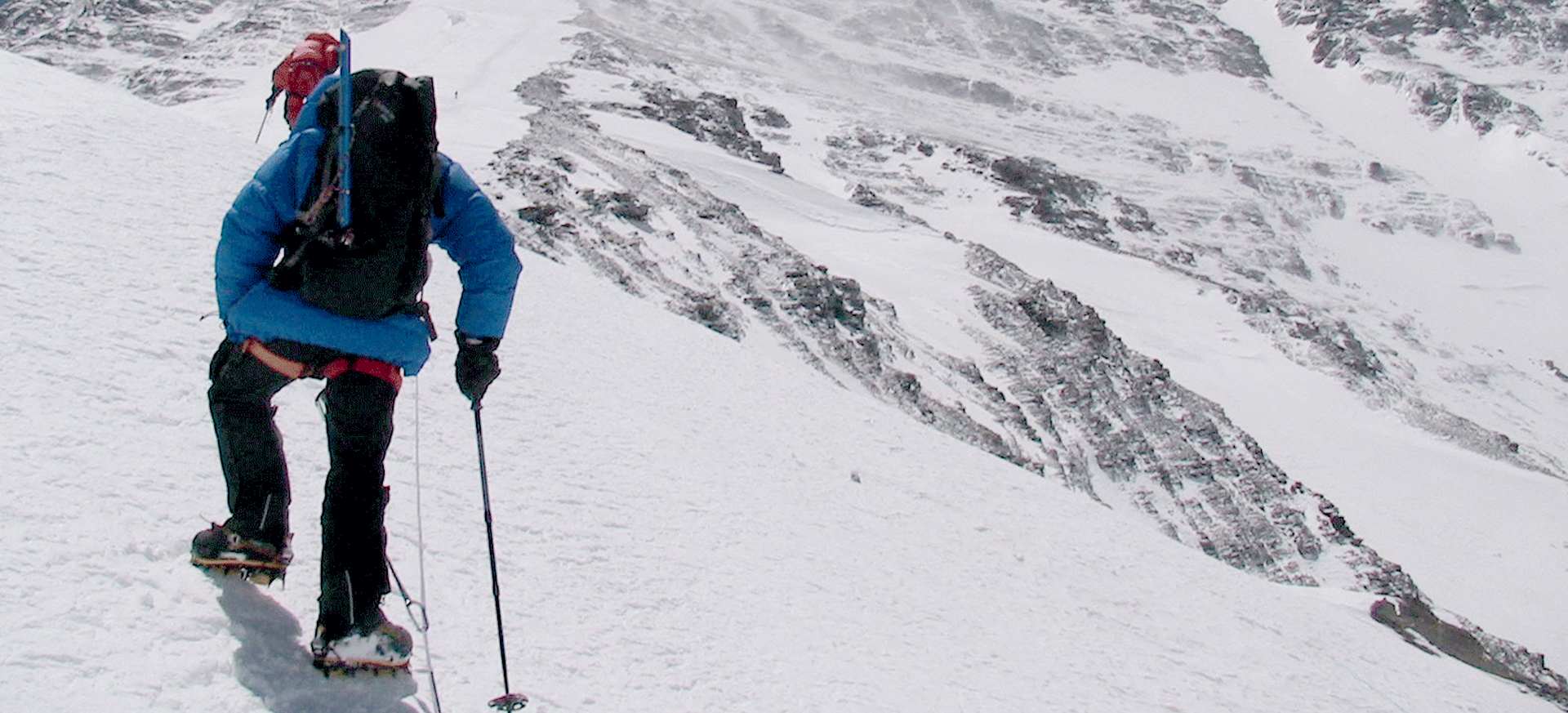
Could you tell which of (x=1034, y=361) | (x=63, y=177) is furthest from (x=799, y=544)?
(x=1034, y=361)

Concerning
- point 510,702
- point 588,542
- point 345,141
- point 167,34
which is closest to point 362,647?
point 510,702

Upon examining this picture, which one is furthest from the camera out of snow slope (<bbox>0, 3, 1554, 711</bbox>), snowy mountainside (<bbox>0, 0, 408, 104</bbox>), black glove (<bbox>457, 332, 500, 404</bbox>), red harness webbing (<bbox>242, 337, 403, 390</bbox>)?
snowy mountainside (<bbox>0, 0, 408, 104</bbox>)

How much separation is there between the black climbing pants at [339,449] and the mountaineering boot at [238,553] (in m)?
0.23

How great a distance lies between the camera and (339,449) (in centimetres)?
329

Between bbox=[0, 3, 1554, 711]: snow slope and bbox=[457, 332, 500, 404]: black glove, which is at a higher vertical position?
bbox=[457, 332, 500, 404]: black glove

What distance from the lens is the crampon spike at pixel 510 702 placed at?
3.56m

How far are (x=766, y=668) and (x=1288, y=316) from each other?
48.1 m

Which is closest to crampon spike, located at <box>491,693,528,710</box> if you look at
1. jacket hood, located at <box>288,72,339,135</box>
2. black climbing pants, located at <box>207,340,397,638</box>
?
black climbing pants, located at <box>207,340,397,638</box>

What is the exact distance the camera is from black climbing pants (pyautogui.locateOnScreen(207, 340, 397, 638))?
129 inches

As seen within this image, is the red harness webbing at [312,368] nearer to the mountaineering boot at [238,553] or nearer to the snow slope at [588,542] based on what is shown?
the mountaineering boot at [238,553]

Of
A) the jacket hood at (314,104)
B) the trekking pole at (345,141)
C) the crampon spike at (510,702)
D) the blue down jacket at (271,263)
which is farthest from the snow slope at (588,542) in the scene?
the jacket hood at (314,104)

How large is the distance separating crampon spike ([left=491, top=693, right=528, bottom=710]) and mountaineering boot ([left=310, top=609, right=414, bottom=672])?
0.34m

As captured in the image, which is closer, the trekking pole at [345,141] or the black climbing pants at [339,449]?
the trekking pole at [345,141]

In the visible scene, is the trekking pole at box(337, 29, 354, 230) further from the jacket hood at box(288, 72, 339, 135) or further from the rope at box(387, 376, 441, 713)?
the rope at box(387, 376, 441, 713)
